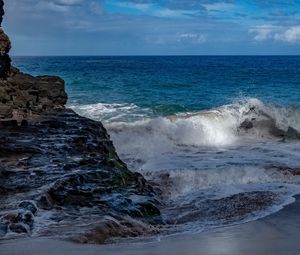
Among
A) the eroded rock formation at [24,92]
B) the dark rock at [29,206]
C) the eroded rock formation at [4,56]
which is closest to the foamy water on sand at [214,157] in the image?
the dark rock at [29,206]

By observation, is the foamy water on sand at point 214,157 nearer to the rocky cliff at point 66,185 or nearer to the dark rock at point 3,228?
the rocky cliff at point 66,185

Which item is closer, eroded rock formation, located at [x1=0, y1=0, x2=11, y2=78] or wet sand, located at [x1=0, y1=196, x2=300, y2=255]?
wet sand, located at [x1=0, y1=196, x2=300, y2=255]

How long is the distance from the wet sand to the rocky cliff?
18.9 inches

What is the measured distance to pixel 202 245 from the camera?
5324mm

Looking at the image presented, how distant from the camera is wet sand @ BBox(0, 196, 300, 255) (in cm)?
494

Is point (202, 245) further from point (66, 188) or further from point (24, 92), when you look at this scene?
point (24, 92)

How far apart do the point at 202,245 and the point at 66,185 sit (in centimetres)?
278

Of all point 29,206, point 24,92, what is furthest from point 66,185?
point 24,92

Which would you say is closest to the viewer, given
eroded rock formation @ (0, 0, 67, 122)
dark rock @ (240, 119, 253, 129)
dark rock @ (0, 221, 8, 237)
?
dark rock @ (0, 221, 8, 237)

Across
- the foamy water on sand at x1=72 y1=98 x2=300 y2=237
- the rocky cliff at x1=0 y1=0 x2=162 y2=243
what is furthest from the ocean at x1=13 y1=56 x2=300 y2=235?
the rocky cliff at x1=0 y1=0 x2=162 y2=243

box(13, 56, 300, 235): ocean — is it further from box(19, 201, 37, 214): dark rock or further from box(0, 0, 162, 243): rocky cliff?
box(19, 201, 37, 214): dark rock

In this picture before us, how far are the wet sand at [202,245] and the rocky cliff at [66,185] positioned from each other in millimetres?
480

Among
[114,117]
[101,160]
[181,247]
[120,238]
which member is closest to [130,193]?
[101,160]

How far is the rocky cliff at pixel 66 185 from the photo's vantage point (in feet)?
20.1
